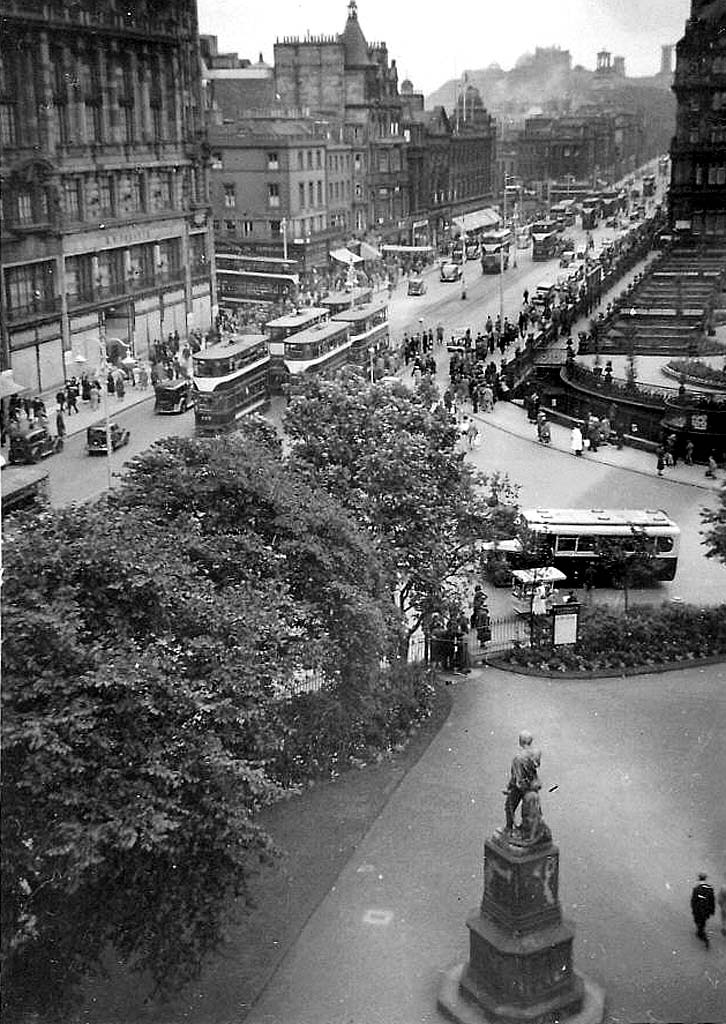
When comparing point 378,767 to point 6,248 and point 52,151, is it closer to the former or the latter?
point 6,248

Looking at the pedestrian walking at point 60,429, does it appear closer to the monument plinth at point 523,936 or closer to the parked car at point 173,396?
the parked car at point 173,396

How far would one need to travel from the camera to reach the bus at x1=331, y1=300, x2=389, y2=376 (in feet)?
136

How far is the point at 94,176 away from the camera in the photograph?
138 ft

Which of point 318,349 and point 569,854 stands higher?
point 318,349

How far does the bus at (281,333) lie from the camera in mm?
37188

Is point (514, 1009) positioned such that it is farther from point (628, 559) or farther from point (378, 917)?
point (628, 559)

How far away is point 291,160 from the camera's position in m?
58.8

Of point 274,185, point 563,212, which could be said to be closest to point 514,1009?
point 274,185

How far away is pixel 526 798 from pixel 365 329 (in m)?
32.2

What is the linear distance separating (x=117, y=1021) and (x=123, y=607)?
3.97 metres

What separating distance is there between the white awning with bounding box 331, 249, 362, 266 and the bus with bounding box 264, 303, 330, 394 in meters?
21.4

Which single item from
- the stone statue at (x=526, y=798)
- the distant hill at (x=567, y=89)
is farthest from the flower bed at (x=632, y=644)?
the distant hill at (x=567, y=89)

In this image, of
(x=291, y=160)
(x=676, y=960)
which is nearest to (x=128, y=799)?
(x=676, y=960)

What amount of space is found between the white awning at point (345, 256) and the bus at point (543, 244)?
63.6ft
